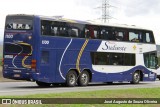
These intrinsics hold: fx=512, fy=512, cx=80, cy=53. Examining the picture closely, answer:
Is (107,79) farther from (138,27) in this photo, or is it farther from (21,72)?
(21,72)

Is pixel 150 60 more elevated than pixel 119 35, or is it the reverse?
pixel 119 35

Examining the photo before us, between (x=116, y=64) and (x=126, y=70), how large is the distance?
3.66ft

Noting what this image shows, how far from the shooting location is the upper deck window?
83.0 ft

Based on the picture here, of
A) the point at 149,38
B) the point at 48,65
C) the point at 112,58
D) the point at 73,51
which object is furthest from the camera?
the point at 149,38

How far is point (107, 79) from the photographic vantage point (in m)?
30.4

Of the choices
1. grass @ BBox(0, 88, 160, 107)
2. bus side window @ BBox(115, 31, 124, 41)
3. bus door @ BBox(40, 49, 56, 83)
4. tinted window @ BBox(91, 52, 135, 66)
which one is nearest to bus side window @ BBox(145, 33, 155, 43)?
tinted window @ BBox(91, 52, 135, 66)

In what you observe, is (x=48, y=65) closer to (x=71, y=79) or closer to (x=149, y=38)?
(x=71, y=79)

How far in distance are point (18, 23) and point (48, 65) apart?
261cm

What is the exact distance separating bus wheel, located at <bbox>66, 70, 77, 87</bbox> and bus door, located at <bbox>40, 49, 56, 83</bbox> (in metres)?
1.35

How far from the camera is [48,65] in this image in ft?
85.6

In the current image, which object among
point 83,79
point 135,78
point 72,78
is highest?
point 72,78

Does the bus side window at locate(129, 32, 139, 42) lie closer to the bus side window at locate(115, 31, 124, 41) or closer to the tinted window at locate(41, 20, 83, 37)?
the bus side window at locate(115, 31, 124, 41)

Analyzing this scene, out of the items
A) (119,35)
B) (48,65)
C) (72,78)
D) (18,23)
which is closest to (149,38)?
(119,35)

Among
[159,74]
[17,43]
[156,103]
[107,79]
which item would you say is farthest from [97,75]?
[159,74]
